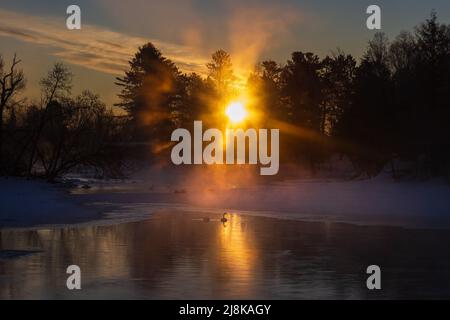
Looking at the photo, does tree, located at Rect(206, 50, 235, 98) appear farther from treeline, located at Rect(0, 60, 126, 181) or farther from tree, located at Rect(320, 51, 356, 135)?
treeline, located at Rect(0, 60, 126, 181)

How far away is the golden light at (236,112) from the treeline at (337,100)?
155 cm

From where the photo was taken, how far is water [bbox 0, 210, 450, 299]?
519 inches

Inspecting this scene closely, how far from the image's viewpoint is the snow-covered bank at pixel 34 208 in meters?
26.1

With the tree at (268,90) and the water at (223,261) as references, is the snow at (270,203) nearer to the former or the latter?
the water at (223,261)

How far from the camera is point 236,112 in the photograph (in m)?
85.2

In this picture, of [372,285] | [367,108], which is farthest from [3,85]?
[372,285]

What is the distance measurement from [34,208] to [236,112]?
57.1 metres

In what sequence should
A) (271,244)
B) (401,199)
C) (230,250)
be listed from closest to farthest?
1. (230,250)
2. (271,244)
3. (401,199)

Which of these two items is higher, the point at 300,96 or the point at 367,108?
the point at 300,96
